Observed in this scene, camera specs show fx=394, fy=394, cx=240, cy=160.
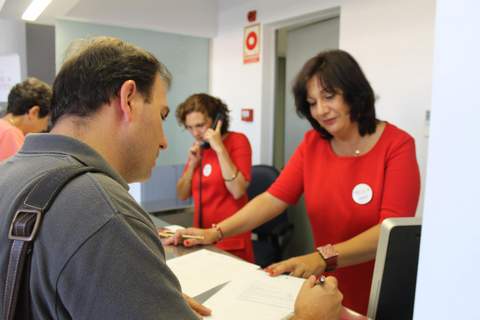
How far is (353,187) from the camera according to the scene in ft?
4.95

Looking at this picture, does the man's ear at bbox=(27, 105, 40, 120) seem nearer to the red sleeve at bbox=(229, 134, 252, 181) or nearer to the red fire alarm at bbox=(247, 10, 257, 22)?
the red sleeve at bbox=(229, 134, 252, 181)

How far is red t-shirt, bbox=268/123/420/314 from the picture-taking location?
1.41 meters

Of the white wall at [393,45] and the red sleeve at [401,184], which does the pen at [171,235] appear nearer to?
the red sleeve at [401,184]

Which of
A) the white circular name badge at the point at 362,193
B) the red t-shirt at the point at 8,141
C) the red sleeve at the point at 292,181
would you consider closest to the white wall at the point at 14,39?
the red t-shirt at the point at 8,141

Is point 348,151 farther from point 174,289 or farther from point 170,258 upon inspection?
point 174,289

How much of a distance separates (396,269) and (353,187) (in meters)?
0.64

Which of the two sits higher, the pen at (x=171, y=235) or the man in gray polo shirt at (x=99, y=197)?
the man in gray polo shirt at (x=99, y=197)

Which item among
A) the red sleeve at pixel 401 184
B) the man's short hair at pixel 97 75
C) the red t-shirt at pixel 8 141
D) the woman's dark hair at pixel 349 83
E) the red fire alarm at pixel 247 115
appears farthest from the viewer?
the red fire alarm at pixel 247 115

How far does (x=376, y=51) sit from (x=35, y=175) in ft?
7.35

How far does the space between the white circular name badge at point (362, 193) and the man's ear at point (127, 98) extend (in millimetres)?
1000

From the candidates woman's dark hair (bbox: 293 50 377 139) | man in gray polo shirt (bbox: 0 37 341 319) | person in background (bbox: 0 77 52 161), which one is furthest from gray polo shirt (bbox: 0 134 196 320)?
person in background (bbox: 0 77 52 161)

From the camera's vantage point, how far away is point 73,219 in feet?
1.91

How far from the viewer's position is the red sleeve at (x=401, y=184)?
4.55 ft

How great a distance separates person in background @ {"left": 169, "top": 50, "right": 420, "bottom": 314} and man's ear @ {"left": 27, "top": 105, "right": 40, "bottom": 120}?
158cm
